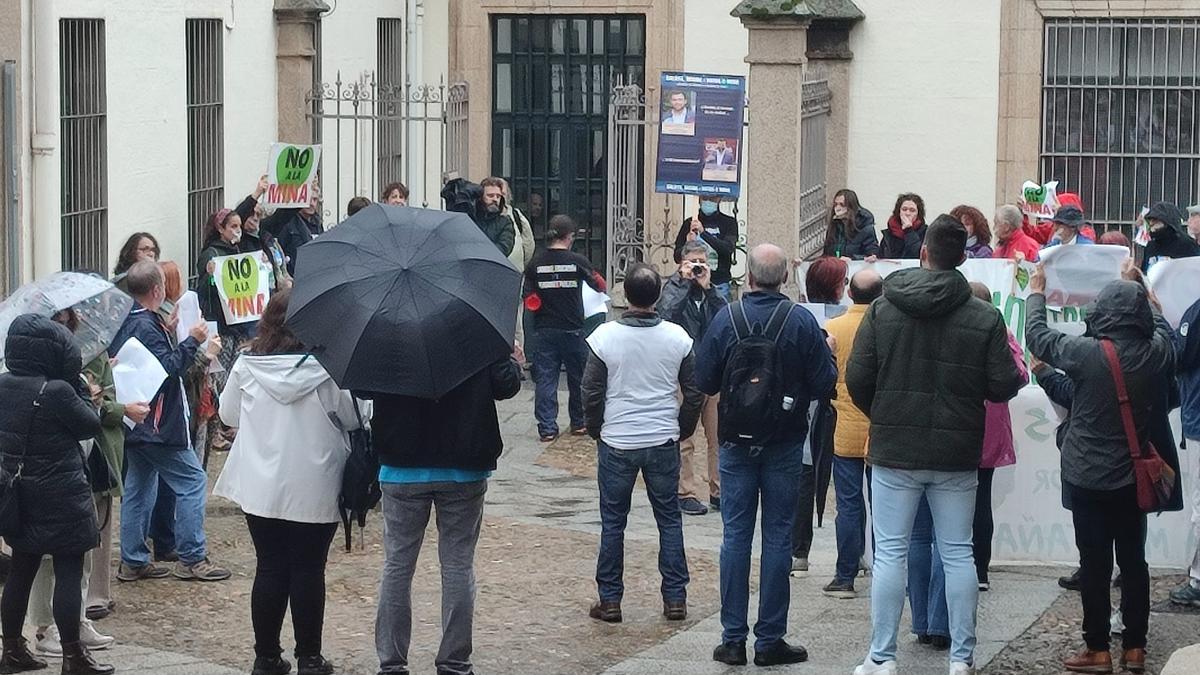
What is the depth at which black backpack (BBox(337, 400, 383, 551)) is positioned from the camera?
791 centimetres

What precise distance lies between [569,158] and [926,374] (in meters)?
12.9

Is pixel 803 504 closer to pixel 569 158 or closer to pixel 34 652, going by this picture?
pixel 34 652

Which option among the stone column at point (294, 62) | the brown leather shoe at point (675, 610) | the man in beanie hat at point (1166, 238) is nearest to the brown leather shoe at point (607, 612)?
the brown leather shoe at point (675, 610)

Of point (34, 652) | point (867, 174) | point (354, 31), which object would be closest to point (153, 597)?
point (34, 652)

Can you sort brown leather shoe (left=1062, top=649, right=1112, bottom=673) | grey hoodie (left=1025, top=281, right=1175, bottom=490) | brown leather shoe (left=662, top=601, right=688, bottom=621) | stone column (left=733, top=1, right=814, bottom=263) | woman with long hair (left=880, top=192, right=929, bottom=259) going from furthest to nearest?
stone column (left=733, top=1, right=814, bottom=263)
woman with long hair (left=880, top=192, right=929, bottom=259)
brown leather shoe (left=662, top=601, right=688, bottom=621)
brown leather shoe (left=1062, top=649, right=1112, bottom=673)
grey hoodie (left=1025, top=281, right=1175, bottom=490)

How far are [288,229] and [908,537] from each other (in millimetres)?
8319

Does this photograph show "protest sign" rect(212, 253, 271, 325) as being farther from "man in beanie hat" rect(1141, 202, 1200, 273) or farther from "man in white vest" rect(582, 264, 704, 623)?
"man in beanie hat" rect(1141, 202, 1200, 273)

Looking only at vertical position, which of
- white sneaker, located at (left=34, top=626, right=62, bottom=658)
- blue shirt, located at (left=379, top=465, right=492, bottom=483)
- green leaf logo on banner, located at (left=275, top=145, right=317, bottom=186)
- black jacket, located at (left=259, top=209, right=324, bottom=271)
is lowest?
white sneaker, located at (left=34, top=626, right=62, bottom=658)

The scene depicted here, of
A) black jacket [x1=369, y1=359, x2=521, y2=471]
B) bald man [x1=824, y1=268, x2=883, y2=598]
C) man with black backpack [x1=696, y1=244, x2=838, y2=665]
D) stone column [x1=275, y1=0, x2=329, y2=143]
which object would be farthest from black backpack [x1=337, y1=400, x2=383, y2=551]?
stone column [x1=275, y1=0, x2=329, y2=143]

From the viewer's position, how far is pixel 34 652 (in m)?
8.54

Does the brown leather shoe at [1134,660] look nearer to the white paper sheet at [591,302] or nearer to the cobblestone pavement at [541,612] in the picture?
the cobblestone pavement at [541,612]

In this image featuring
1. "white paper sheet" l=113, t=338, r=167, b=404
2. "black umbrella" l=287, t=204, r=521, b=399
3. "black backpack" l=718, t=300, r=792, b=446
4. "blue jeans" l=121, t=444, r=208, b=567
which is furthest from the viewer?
"blue jeans" l=121, t=444, r=208, b=567

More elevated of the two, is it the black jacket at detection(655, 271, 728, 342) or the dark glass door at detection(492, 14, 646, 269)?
the dark glass door at detection(492, 14, 646, 269)

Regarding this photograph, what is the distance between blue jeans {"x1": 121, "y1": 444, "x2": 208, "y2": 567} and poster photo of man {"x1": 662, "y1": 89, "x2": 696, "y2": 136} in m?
6.35
